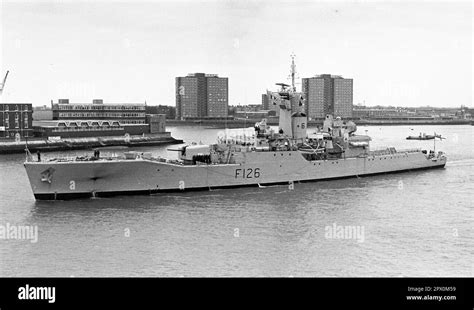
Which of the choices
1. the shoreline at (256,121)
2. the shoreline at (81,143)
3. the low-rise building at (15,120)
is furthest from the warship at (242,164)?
the shoreline at (256,121)

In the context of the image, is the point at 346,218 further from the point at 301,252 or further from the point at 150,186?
the point at 150,186

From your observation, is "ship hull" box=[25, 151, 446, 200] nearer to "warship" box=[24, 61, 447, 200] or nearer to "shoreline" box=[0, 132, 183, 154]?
"warship" box=[24, 61, 447, 200]

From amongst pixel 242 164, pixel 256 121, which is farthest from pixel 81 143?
pixel 256 121

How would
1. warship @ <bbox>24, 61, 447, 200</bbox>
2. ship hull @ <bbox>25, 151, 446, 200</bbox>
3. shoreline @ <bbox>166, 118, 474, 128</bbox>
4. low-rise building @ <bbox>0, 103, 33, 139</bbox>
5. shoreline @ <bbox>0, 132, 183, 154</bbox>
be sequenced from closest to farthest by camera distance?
ship hull @ <bbox>25, 151, 446, 200</bbox>
warship @ <bbox>24, 61, 447, 200</bbox>
shoreline @ <bbox>0, 132, 183, 154</bbox>
low-rise building @ <bbox>0, 103, 33, 139</bbox>
shoreline @ <bbox>166, 118, 474, 128</bbox>

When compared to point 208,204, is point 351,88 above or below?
above

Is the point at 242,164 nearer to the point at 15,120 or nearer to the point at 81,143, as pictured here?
the point at 81,143

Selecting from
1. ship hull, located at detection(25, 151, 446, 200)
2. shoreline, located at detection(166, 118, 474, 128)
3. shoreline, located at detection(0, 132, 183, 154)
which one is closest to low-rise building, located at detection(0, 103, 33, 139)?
shoreline, located at detection(0, 132, 183, 154)
